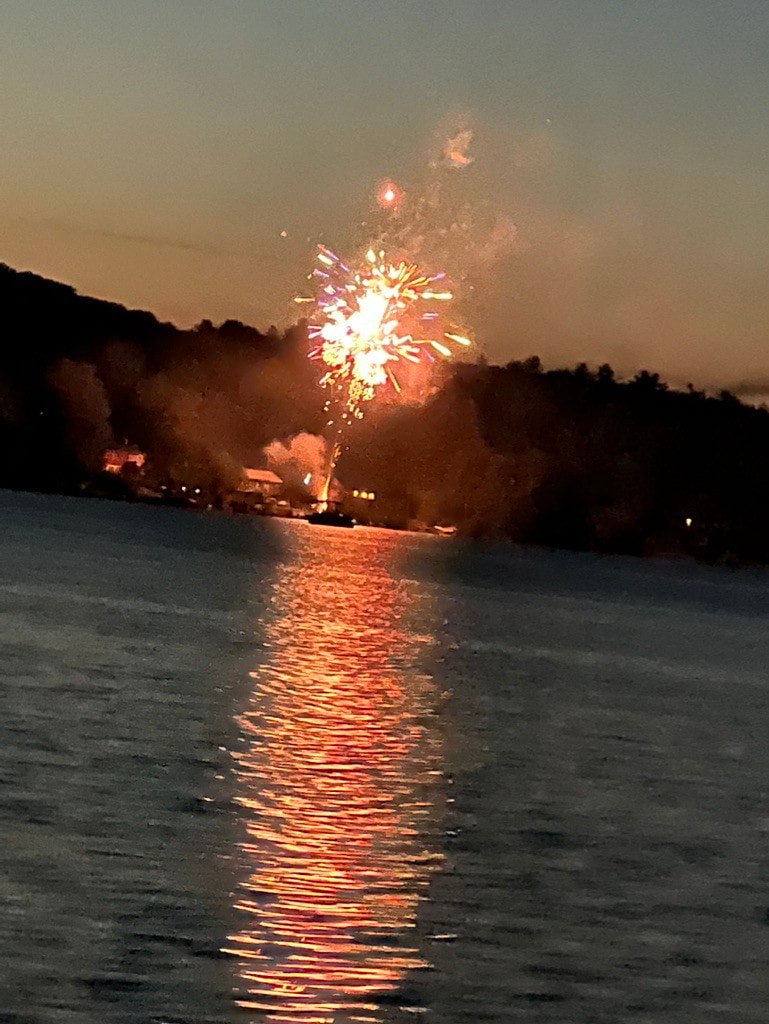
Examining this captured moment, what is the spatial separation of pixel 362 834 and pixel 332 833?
0.42m

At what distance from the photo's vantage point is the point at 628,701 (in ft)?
156

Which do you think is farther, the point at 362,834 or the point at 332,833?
the point at 362,834

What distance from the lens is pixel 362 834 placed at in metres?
24.1

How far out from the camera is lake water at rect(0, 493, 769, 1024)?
17125 millimetres

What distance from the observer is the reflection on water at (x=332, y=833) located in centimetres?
1709

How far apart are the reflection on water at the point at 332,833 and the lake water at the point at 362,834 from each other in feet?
0.19

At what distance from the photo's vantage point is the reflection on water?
17094mm

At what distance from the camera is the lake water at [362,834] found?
1712cm

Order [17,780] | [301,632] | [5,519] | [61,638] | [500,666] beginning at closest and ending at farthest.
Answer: [17,780] → [61,638] → [500,666] → [301,632] → [5,519]

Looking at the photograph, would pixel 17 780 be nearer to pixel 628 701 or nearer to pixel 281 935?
pixel 281 935

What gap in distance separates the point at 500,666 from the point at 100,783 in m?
31.0

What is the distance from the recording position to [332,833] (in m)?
23.9

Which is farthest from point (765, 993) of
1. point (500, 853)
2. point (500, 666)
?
point (500, 666)

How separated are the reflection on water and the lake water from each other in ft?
0.19
